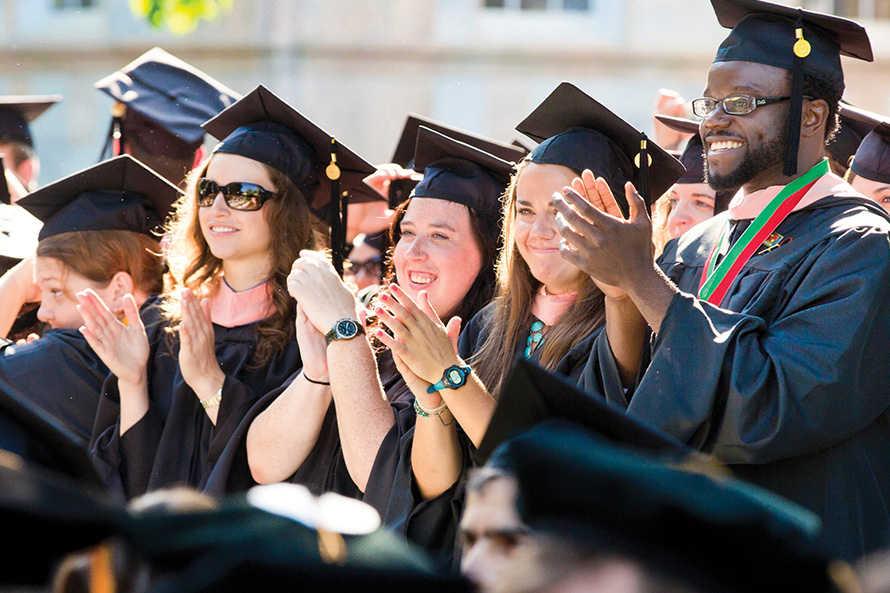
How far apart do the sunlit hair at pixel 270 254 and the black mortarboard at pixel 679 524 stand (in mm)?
2808

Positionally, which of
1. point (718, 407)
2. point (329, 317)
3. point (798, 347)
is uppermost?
point (798, 347)

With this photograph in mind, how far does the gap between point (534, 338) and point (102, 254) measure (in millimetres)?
2072

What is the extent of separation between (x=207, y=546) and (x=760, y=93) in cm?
231

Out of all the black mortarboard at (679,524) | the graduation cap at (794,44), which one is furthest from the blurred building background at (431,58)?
the black mortarboard at (679,524)

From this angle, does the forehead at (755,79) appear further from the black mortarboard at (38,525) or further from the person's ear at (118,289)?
the person's ear at (118,289)

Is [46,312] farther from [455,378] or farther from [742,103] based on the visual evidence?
[742,103]

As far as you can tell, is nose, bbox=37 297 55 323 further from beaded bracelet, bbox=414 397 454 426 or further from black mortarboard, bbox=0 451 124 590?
black mortarboard, bbox=0 451 124 590

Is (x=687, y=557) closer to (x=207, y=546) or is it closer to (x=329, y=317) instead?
(x=207, y=546)

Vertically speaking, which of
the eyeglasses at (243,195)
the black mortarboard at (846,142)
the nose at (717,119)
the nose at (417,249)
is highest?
the nose at (717,119)

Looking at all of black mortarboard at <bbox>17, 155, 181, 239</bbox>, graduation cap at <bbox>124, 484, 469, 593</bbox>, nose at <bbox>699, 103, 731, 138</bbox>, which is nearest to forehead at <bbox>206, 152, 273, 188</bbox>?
black mortarboard at <bbox>17, 155, 181, 239</bbox>

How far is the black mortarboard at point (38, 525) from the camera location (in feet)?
4.41

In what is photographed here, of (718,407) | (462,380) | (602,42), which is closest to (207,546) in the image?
(718,407)

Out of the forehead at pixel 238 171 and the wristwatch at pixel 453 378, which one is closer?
the wristwatch at pixel 453 378

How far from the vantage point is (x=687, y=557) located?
1.27 meters
